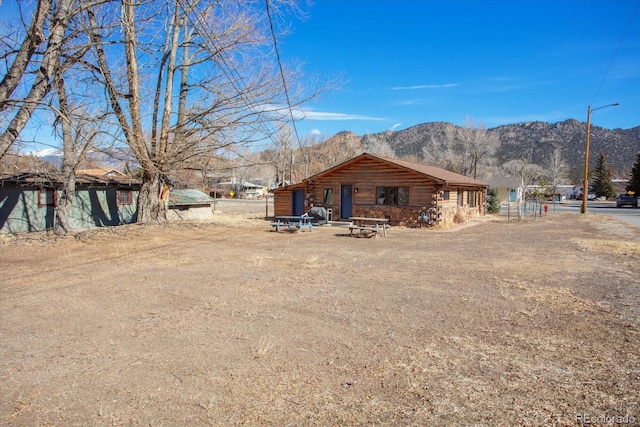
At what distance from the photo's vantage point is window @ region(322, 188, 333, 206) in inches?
871

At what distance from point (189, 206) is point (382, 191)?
14.0m

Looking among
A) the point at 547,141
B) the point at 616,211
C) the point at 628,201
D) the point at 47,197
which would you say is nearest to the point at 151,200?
the point at 47,197

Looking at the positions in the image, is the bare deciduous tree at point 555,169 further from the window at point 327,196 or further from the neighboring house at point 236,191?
the window at point 327,196

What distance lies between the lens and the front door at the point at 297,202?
23.7 metres

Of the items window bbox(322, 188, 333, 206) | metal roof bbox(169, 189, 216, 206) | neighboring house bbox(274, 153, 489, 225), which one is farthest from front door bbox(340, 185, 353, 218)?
metal roof bbox(169, 189, 216, 206)

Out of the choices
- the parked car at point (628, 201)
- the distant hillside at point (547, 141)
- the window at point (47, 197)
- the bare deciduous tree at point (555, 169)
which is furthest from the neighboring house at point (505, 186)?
the window at point (47, 197)

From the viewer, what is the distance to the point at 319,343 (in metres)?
4.48

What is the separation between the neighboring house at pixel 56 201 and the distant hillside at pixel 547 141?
7671cm

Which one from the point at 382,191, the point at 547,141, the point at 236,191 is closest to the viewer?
the point at 382,191

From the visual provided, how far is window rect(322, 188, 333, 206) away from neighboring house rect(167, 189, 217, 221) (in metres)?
9.51

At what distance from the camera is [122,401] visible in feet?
10.7

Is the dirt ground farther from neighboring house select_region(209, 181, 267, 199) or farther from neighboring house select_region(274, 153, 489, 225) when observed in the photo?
neighboring house select_region(209, 181, 267, 199)

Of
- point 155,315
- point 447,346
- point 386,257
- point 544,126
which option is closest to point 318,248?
point 386,257

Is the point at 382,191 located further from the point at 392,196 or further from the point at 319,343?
the point at 319,343
